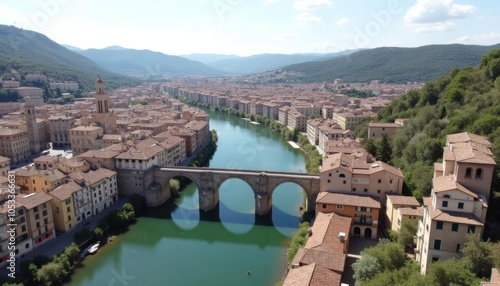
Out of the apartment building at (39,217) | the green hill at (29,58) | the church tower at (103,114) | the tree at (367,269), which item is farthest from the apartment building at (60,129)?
the green hill at (29,58)

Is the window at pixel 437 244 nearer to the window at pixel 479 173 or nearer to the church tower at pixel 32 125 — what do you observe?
the window at pixel 479 173

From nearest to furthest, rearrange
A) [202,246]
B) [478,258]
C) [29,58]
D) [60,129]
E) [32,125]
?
[478,258] → [202,246] → [32,125] → [60,129] → [29,58]

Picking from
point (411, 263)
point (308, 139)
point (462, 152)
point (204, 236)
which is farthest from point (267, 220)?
point (308, 139)

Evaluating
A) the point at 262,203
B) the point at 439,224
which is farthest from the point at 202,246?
the point at 439,224

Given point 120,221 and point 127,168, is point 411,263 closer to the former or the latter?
→ point 120,221

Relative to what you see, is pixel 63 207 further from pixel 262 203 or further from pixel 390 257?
pixel 390 257

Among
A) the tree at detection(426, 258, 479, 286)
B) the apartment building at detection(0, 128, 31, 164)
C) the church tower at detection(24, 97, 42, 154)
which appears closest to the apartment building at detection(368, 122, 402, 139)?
the tree at detection(426, 258, 479, 286)
